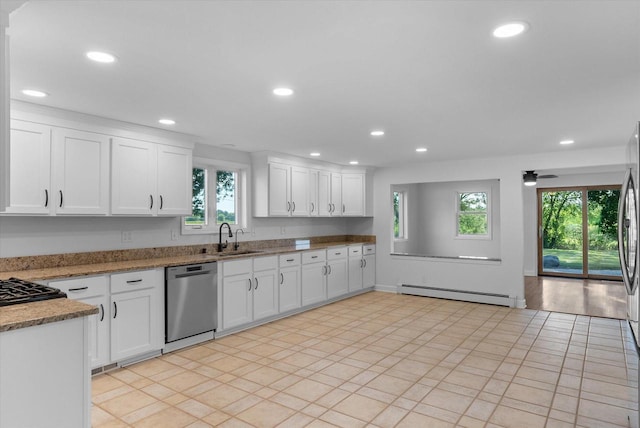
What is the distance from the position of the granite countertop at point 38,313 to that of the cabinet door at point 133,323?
167cm

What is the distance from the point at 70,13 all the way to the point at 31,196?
2.02m

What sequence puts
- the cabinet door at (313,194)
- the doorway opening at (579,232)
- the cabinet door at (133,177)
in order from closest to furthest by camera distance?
the cabinet door at (133,177), the cabinet door at (313,194), the doorway opening at (579,232)

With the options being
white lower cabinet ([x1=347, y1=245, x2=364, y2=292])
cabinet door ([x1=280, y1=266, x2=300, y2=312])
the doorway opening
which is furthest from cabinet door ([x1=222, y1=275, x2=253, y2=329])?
the doorway opening

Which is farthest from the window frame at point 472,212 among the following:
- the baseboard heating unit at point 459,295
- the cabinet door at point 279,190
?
the cabinet door at point 279,190

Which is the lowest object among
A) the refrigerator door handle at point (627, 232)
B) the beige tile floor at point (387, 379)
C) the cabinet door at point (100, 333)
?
the beige tile floor at point (387, 379)

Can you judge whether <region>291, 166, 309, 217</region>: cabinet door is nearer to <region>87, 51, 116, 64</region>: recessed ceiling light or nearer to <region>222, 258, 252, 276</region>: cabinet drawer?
<region>222, 258, 252, 276</region>: cabinet drawer

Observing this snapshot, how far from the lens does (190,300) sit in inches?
161

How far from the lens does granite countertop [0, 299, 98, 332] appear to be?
1.55 meters

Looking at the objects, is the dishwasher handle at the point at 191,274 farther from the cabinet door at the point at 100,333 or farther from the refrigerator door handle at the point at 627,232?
the refrigerator door handle at the point at 627,232

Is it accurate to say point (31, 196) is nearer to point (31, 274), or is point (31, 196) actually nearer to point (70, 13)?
point (31, 274)

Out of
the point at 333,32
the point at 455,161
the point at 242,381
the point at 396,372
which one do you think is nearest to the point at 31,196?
the point at 242,381

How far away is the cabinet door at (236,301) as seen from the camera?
448 centimetres

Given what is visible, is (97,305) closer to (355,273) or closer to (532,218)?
(355,273)

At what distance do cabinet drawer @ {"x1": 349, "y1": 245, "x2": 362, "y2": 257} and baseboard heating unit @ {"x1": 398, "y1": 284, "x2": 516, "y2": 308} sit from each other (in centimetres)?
101
